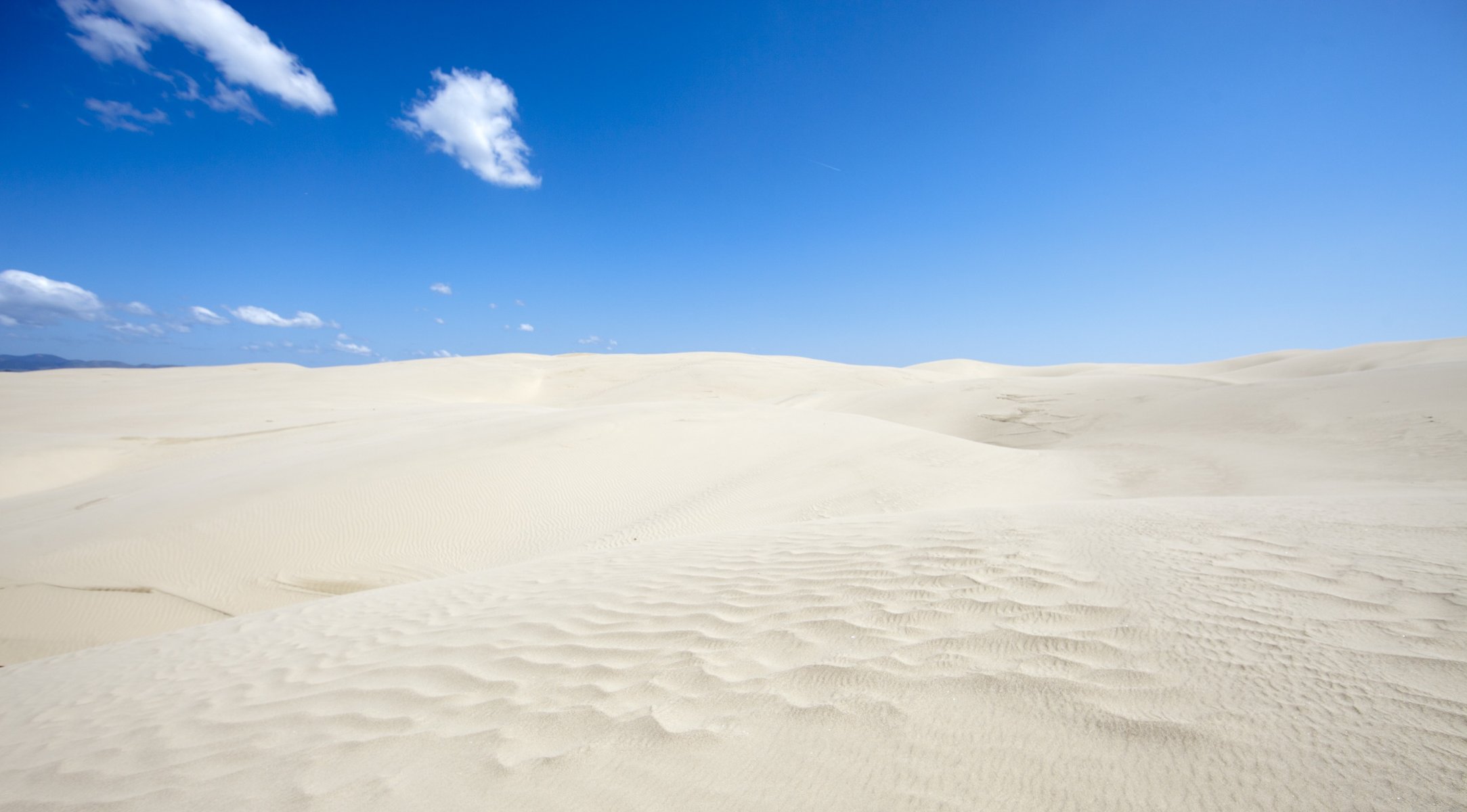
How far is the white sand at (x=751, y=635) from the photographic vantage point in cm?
159

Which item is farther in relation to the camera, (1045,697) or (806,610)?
(806,610)

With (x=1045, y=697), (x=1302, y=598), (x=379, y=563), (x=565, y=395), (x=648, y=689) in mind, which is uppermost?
(x=565, y=395)

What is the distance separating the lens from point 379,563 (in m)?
6.06

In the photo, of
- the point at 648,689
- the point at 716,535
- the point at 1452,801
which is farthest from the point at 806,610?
the point at 716,535

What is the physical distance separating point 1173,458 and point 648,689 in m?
10.2

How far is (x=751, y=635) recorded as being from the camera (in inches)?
106

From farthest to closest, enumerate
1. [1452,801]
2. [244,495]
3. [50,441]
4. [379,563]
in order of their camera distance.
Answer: [50,441] < [244,495] < [379,563] < [1452,801]

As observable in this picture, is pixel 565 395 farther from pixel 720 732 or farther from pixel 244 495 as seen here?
pixel 720 732

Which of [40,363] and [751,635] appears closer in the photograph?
[751,635]

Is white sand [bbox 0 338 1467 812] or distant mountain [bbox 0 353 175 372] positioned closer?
white sand [bbox 0 338 1467 812]

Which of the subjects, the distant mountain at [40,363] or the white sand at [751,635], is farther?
the distant mountain at [40,363]

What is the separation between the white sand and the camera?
1591 mm

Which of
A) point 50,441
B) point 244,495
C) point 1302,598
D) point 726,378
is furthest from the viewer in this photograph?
point 726,378

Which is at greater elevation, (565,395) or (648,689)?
(565,395)
